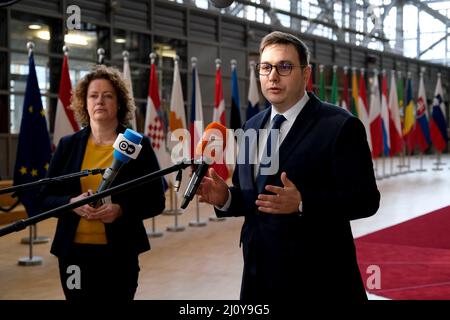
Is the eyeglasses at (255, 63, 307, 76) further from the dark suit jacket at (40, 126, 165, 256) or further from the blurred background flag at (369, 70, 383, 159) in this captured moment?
the blurred background flag at (369, 70, 383, 159)

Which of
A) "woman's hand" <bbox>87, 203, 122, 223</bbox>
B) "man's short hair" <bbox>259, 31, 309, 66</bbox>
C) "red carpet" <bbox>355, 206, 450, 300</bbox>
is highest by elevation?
"man's short hair" <bbox>259, 31, 309, 66</bbox>

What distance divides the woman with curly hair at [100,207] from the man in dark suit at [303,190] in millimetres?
670

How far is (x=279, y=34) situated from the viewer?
180 centimetres

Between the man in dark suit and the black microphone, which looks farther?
the man in dark suit

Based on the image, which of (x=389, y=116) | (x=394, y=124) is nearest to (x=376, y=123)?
(x=389, y=116)

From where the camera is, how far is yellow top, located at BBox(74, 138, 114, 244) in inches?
94.7

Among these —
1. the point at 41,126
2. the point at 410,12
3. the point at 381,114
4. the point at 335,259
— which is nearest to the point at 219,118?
the point at 41,126

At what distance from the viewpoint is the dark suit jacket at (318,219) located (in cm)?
170

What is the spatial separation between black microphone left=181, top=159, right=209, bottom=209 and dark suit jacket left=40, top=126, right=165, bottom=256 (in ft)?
3.24

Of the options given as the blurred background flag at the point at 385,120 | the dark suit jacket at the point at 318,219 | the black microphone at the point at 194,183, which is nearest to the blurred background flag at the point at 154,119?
the dark suit jacket at the point at 318,219

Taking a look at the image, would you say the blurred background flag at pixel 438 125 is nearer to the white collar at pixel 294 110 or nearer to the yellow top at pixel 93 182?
the yellow top at pixel 93 182

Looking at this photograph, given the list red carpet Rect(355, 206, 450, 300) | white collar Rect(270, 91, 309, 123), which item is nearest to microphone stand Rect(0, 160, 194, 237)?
white collar Rect(270, 91, 309, 123)
